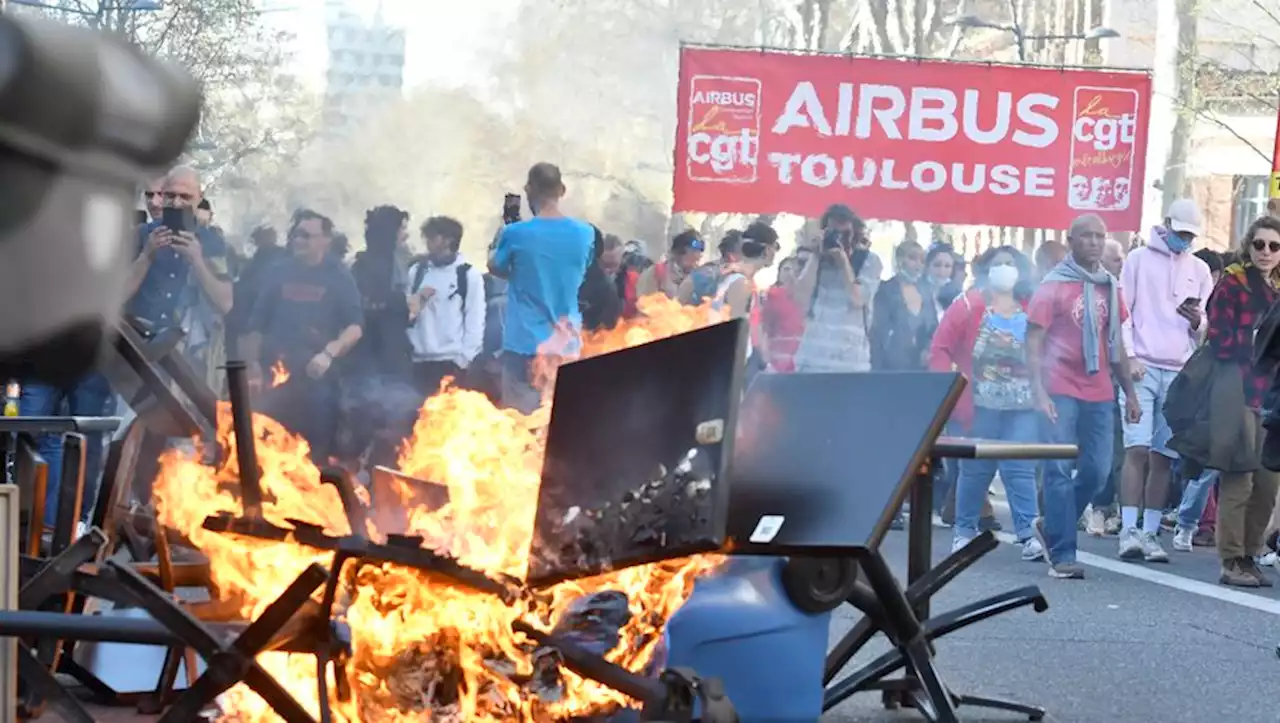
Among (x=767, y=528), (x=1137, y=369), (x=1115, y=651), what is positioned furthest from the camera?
(x=1137, y=369)

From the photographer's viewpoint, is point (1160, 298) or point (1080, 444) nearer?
point (1080, 444)

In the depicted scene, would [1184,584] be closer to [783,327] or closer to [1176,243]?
[1176,243]

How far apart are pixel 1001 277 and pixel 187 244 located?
4628mm

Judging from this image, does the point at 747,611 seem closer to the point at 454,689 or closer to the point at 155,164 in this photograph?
the point at 454,689

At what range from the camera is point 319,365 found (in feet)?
24.5

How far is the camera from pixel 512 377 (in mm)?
8719

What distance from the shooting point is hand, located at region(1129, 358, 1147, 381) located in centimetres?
1018

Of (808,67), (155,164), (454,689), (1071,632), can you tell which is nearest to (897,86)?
(808,67)

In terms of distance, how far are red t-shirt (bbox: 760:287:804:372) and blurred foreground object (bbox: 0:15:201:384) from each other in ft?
29.6

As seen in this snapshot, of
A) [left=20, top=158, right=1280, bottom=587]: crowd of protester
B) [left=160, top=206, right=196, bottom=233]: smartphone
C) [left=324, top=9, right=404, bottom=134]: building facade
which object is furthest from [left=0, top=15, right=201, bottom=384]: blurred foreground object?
[left=324, top=9, right=404, bottom=134]: building facade

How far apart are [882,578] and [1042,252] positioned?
305 inches

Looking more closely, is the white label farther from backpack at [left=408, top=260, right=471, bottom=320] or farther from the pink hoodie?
the pink hoodie

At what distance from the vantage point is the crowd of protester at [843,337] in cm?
772

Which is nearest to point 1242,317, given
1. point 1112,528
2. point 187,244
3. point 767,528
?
point 1112,528
